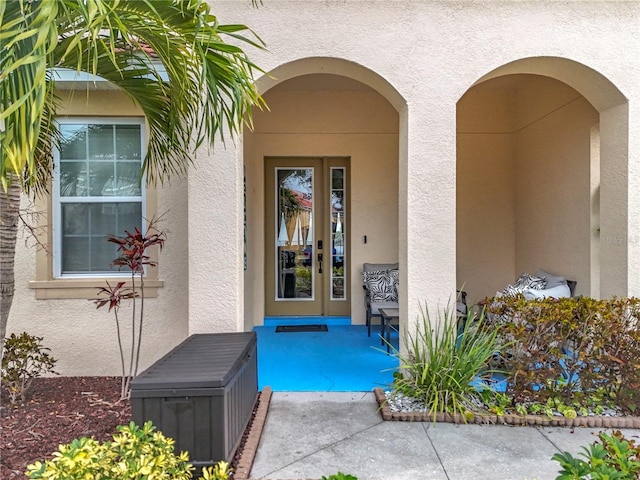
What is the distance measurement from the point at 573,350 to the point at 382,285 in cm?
320

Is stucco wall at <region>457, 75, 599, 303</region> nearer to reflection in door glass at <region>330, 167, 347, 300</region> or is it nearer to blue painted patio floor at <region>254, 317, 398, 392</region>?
reflection in door glass at <region>330, 167, 347, 300</region>

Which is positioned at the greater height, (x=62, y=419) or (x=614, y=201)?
(x=614, y=201)

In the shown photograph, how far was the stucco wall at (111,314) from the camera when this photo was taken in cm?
484

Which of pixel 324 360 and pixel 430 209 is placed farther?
pixel 324 360

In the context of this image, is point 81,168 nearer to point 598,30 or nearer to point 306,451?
point 306,451

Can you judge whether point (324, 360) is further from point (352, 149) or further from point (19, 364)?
point (352, 149)

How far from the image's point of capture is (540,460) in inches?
121

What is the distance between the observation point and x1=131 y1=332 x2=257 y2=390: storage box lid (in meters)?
2.81

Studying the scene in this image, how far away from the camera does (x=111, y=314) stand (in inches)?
192

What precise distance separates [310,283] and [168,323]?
3144 mm

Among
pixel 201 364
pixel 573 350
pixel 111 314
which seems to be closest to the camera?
pixel 201 364

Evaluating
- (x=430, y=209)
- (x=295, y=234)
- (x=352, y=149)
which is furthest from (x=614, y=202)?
(x=295, y=234)

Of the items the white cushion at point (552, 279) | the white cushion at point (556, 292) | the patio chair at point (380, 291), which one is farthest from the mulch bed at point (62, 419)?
the white cushion at point (552, 279)

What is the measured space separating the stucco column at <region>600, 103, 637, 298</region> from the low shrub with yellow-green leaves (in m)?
4.37
